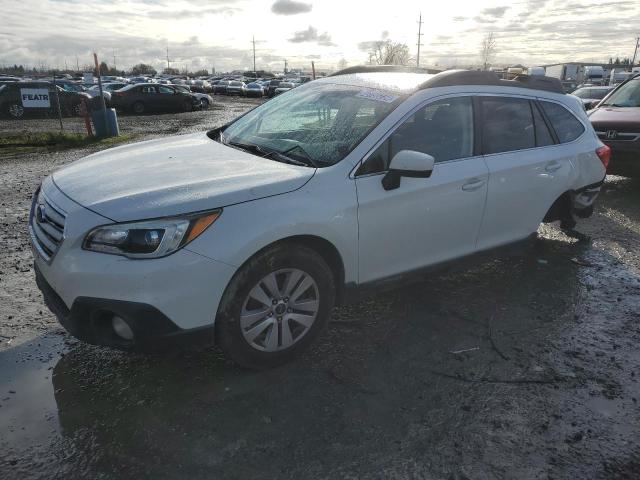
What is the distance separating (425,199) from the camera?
11.4 ft

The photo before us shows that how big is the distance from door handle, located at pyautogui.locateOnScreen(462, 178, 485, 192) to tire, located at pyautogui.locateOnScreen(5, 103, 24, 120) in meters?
21.9

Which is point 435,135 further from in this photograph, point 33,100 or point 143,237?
point 33,100

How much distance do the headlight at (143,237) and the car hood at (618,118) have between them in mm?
7406

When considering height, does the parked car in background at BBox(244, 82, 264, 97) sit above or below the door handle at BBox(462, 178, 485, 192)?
above

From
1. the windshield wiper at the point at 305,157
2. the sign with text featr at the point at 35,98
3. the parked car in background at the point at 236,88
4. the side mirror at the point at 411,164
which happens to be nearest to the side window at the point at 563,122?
the side mirror at the point at 411,164

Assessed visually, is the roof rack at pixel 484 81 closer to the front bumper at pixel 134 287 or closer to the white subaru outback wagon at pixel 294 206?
the white subaru outback wagon at pixel 294 206

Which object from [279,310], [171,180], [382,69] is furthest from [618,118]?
[171,180]

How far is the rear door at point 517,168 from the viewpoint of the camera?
3.93 m

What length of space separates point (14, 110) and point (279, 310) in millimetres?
22050

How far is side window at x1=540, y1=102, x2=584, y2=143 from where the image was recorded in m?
4.50

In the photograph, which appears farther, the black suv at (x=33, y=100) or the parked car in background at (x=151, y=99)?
the parked car in background at (x=151, y=99)

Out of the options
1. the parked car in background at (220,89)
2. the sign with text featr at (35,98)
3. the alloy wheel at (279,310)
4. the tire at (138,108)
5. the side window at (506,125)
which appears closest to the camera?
the alloy wheel at (279,310)

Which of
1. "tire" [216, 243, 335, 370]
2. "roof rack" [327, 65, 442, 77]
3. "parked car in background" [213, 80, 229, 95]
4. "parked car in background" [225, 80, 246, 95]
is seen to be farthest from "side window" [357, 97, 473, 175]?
"parked car in background" [213, 80, 229, 95]

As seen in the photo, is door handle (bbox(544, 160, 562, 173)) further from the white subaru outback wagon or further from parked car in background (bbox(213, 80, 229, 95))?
parked car in background (bbox(213, 80, 229, 95))
